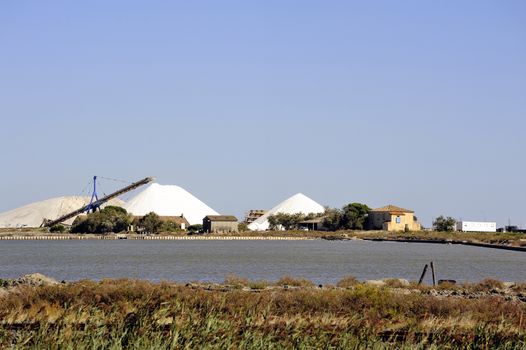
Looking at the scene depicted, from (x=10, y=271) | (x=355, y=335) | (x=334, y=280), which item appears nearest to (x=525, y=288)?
(x=334, y=280)

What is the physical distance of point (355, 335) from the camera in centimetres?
1331

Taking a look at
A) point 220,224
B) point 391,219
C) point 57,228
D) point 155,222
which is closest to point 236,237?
point 220,224

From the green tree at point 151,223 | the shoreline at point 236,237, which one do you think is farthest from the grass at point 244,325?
the green tree at point 151,223

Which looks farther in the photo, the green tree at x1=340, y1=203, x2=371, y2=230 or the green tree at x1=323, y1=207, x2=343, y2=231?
the green tree at x1=323, y1=207, x2=343, y2=231

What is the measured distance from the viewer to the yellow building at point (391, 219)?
131250mm

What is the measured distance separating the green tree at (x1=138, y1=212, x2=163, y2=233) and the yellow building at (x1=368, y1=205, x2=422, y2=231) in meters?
32.1

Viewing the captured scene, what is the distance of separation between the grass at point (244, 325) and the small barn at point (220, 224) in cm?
12124

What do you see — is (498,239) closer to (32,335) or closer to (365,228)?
(365,228)

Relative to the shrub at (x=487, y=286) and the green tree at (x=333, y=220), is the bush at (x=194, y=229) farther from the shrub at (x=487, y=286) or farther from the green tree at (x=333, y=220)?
the shrub at (x=487, y=286)

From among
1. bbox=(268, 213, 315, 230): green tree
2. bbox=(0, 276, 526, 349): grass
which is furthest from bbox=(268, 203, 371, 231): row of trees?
bbox=(0, 276, 526, 349): grass

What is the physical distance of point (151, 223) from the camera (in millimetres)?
141625

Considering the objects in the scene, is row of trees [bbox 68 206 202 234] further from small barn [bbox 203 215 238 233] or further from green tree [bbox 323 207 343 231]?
green tree [bbox 323 207 343 231]

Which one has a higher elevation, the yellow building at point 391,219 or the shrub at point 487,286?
the yellow building at point 391,219

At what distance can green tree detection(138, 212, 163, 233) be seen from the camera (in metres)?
142
